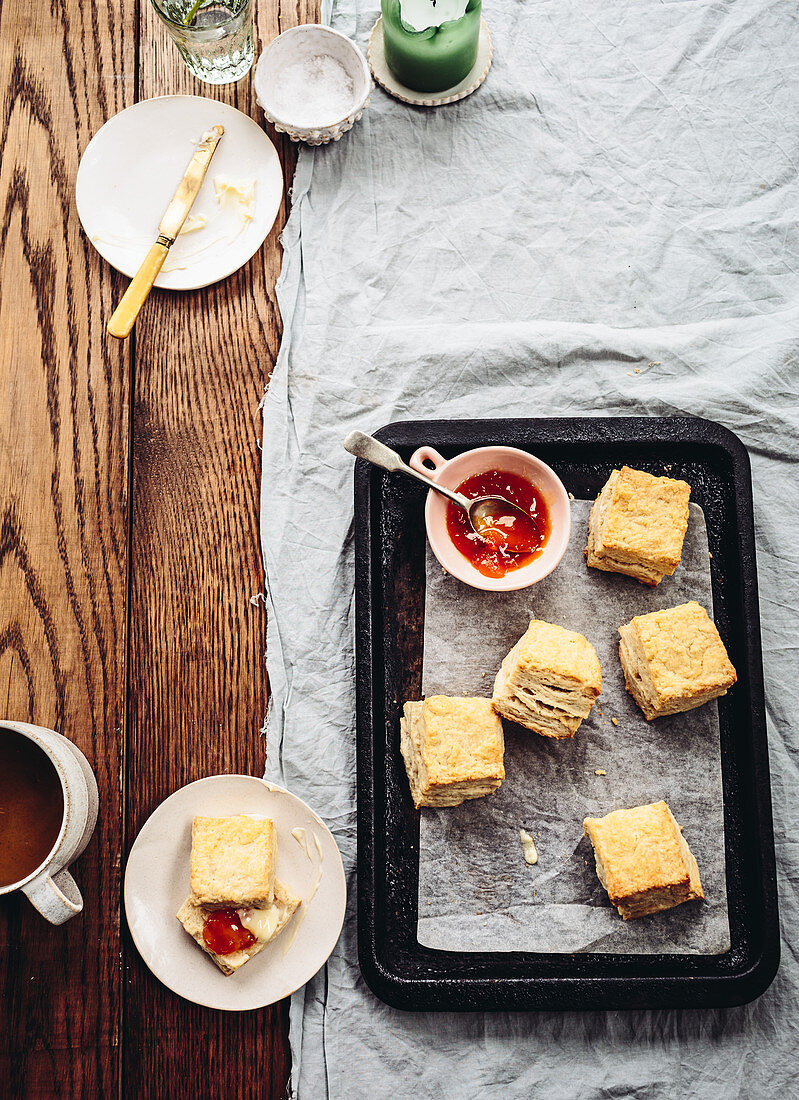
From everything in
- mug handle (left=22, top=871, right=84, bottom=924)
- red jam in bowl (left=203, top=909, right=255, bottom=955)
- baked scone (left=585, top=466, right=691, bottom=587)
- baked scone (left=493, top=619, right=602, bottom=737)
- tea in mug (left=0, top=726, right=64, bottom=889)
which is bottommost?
red jam in bowl (left=203, top=909, right=255, bottom=955)

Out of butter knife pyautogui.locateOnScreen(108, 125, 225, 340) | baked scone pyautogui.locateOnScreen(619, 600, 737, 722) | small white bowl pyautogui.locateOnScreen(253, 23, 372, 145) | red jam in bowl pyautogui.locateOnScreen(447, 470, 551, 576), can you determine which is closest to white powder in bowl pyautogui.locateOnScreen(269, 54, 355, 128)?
small white bowl pyautogui.locateOnScreen(253, 23, 372, 145)

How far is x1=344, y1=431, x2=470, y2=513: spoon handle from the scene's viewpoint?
217 centimetres

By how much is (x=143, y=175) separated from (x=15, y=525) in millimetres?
1110

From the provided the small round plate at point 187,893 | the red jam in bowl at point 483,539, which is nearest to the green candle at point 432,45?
the red jam in bowl at point 483,539

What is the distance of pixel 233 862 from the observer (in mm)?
2125

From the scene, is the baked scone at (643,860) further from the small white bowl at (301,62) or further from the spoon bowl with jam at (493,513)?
the small white bowl at (301,62)

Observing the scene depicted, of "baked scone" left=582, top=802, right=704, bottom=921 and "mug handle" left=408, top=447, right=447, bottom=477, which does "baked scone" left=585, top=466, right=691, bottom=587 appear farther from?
"baked scone" left=582, top=802, right=704, bottom=921

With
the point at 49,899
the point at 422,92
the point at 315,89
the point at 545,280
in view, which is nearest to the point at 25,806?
the point at 49,899

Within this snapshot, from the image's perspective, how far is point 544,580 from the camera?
2322mm

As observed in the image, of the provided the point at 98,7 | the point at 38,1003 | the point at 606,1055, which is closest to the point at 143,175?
the point at 98,7

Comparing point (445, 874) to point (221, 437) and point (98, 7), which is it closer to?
point (221, 437)

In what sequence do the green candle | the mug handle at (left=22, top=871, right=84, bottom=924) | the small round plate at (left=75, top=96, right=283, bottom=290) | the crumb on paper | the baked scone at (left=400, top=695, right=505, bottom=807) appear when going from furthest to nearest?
the small round plate at (left=75, top=96, right=283, bottom=290)
the green candle
the crumb on paper
the baked scone at (left=400, top=695, right=505, bottom=807)
the mug handle at (left=22, top=871, right=84, bottom=924)

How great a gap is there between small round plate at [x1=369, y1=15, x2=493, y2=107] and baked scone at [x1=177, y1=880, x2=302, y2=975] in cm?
231

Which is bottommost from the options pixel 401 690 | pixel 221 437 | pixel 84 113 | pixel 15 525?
pixel 401 690
